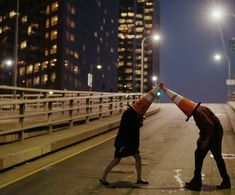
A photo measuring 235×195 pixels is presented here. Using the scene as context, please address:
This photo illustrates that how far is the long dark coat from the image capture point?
8977mm

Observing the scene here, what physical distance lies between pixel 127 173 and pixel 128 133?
5.65ft

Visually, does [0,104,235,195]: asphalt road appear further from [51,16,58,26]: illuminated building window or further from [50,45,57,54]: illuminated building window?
[51,16,58,26]: illuminated building window

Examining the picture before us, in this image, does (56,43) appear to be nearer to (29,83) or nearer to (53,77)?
(53,77)

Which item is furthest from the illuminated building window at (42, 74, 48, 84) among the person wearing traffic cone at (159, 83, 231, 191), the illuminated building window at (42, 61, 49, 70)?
the person wearing traffic cone at (159, 83, 231, 191)

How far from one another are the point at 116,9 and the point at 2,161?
141 metres

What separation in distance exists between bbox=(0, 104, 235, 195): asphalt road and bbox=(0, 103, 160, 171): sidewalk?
2.70 feet

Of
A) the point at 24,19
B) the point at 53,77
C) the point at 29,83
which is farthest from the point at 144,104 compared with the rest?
the point at 24,19

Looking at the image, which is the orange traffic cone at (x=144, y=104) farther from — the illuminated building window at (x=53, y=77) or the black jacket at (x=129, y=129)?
the illuminated building window at (x=53, y=77)

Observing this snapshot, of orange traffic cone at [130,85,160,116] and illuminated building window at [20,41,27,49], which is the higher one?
illuminated building window at [20,41,27,49]

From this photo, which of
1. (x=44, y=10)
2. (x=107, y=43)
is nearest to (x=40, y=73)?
(x=44, y=10)

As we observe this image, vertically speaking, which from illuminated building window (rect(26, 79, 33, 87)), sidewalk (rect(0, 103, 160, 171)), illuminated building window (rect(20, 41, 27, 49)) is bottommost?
sidewalk (rect(0, 103, 160, 171))

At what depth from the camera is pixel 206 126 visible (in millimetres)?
8586

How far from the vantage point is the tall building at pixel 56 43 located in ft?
327

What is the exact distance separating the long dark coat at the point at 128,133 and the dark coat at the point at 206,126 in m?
1.11
